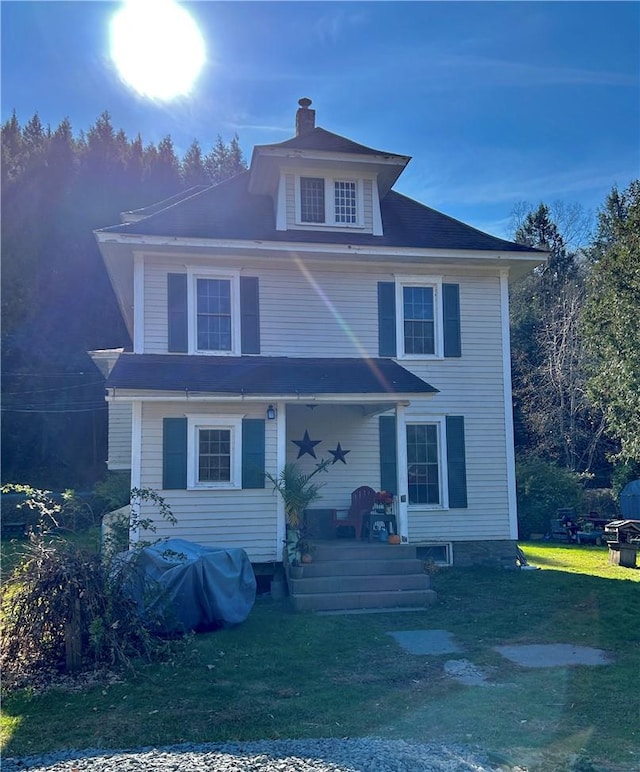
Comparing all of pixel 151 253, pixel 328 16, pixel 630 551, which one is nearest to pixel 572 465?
pixel 630 551

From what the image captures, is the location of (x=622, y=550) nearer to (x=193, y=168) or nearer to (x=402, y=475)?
(x=402, y=475)

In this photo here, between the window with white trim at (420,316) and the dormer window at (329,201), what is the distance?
1.68 meters

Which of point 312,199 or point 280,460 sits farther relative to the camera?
point 312,199

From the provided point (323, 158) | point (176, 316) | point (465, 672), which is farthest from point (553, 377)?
point (465, 672)

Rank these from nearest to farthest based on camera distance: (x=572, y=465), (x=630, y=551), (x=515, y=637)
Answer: (x=515, y=637)
(x=630, y=551)
(x=572, y=465)

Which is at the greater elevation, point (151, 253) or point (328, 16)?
point (328, 16)

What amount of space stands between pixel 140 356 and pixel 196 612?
5.09 m

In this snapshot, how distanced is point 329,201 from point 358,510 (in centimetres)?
606

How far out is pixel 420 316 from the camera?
42.7 ft

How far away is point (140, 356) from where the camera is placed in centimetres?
1176

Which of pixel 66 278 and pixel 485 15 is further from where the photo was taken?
pixel 66 278

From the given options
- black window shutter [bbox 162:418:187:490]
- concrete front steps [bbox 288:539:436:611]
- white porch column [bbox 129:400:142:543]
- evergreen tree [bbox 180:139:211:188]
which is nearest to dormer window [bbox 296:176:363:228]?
black window shutter [bbox 162:418:187:490]

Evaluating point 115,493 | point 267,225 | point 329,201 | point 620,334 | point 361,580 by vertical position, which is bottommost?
point 361,580

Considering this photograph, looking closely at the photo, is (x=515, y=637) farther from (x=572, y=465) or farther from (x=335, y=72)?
(x=572, y=465)
